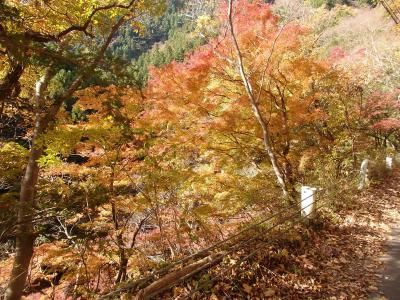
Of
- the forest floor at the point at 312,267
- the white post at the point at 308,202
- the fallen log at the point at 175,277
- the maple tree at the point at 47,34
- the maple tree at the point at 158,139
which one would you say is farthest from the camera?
the maple tree at the point at 158,139

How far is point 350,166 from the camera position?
15969mm

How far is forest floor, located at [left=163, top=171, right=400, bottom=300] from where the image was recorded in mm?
4895

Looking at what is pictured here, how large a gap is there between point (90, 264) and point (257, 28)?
30.3 ft

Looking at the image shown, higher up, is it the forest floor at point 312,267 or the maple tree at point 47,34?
the maple tree at point 47,34

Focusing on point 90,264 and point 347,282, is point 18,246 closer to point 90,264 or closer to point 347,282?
point 90,264

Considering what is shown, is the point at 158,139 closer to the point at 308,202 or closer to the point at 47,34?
the point at 47,34

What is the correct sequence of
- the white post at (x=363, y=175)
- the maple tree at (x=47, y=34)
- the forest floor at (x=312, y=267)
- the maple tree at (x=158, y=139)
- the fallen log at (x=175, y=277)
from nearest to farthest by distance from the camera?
the fallen log at (x=175, y=277)
the forest floor at (x=312, y=267)
the maple tree at (x=47, y=34)
the maple tree at (x=158, y=139)
the white post at (x=363, y=175)

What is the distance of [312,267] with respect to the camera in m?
5.97

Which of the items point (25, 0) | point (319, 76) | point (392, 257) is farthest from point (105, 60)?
point (319, 76)

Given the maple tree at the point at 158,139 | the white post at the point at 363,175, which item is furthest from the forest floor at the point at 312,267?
the white post at the point at 363,175

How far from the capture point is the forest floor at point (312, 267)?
193 inches

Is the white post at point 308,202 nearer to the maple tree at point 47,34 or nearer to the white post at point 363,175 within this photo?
the white post at point 363,175

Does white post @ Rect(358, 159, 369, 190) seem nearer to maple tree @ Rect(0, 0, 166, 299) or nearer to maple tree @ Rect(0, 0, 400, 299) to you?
maple tree @ Rect(0, 0, 400, 299)

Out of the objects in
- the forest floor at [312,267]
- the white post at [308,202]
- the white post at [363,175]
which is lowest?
the forest floor at [312,267]
